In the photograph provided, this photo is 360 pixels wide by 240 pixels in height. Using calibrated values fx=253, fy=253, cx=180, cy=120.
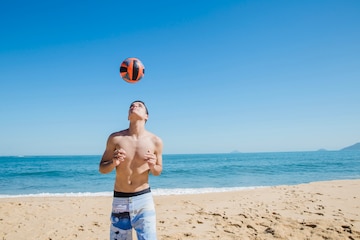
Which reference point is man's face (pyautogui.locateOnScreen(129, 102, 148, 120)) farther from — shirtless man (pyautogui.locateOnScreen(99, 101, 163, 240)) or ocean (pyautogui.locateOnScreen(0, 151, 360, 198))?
ocean (pyautogui.locateOnScreen(0, 151, 360, 198))

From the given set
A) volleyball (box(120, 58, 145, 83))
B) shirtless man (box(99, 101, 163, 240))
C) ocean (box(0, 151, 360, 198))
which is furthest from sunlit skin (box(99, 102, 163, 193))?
ocean (box(0, 151, 360, 198))

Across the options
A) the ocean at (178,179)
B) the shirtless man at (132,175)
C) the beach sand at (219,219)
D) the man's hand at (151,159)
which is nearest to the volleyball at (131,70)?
the shirtless man at (132,175)

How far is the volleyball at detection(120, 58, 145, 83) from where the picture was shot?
165 inches

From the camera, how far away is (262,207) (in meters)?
8.55

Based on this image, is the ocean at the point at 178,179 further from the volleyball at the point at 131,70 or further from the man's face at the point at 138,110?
the man's face at the point at 138,110

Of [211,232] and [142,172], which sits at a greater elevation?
[142,172]

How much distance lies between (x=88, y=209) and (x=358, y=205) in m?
A: 9.19

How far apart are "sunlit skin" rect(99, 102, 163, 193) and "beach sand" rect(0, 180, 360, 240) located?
3351 mm

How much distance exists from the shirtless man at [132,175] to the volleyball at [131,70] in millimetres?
1232

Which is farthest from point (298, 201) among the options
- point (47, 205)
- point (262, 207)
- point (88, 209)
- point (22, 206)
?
point (22, 206)

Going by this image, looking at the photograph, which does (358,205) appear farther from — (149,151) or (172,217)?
(149,151)

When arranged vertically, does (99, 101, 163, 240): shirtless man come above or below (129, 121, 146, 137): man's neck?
below

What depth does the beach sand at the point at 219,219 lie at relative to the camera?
5.86 meters

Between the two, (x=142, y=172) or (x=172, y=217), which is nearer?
(x=142, y=172)
